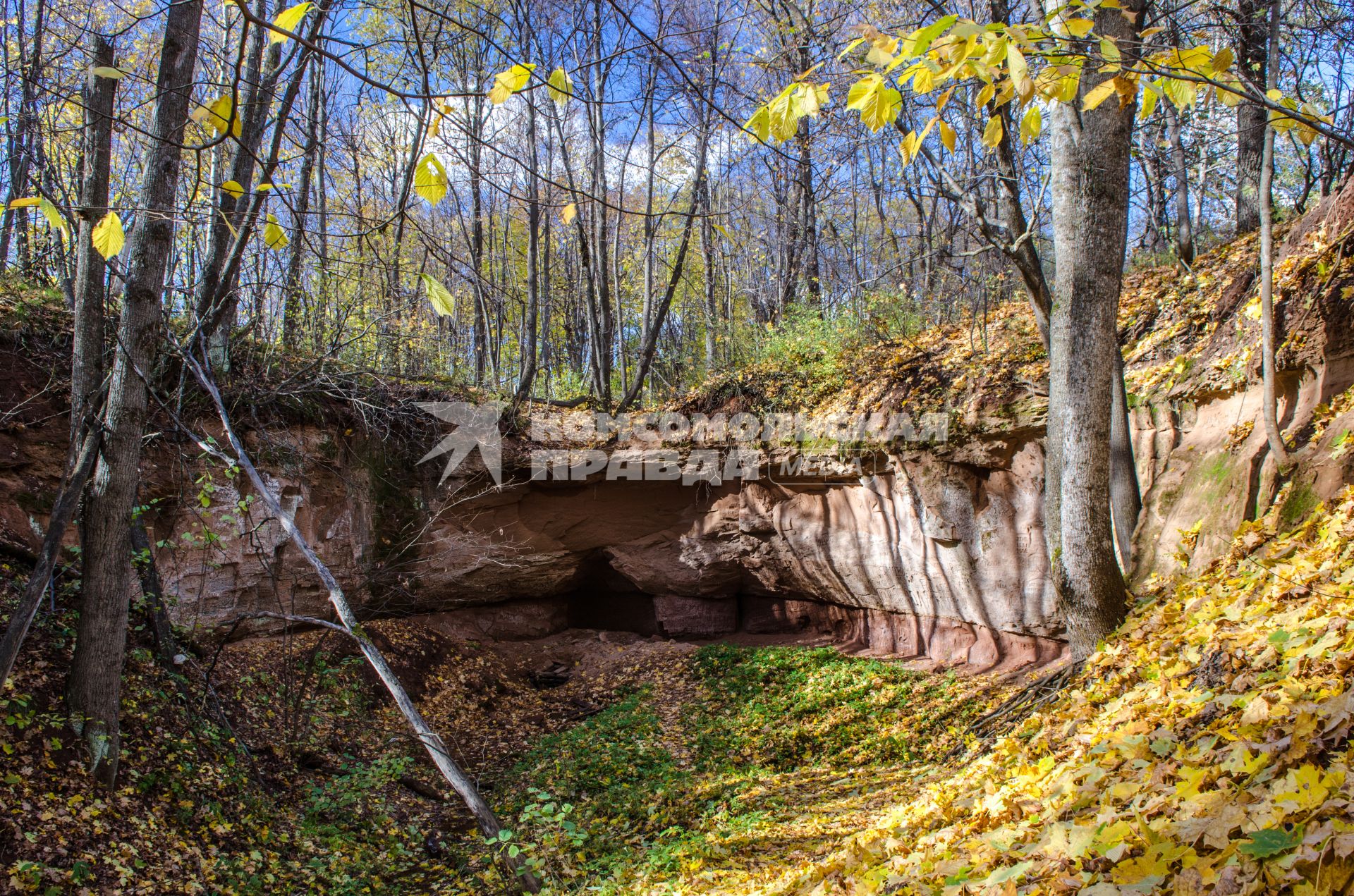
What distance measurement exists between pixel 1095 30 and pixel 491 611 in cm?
998

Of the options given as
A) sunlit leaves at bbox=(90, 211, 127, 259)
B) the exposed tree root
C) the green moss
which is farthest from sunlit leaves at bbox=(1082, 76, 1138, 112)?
the exposed tree root

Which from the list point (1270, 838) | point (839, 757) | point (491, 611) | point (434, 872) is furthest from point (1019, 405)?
point (491, 611)

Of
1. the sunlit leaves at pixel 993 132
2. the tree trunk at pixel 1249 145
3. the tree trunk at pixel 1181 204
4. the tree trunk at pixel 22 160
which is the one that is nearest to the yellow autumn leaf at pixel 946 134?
the sunlit leaves at pixel 993 132

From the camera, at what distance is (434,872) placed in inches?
203

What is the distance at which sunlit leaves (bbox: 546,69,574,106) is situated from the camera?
1719 millimetres

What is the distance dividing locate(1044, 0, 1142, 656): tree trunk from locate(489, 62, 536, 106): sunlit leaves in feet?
13.9

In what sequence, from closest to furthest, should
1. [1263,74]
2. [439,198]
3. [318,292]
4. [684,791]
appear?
1. [439,198]
2. [684,791]
3. [1263,74]
4. [318,292]

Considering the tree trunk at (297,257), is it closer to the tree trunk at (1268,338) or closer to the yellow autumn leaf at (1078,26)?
the yellow autumn leaf at (1078,26)

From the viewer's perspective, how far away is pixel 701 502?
36.2 feet

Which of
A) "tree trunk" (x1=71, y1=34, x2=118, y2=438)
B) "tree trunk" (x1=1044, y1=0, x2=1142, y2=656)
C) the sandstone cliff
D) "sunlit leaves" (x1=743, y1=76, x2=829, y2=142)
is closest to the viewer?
"sunlit leaves" (x1=743, y1=76, x2=829, y2=142)

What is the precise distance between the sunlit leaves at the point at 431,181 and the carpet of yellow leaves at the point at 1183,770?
2498 millimetres

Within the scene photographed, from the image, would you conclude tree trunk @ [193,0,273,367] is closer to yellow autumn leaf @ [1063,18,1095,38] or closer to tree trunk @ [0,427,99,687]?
tree trunk @ [0,427,99,687]

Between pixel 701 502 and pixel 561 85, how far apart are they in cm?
947

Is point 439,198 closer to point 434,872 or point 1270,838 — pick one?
point 1270,838
